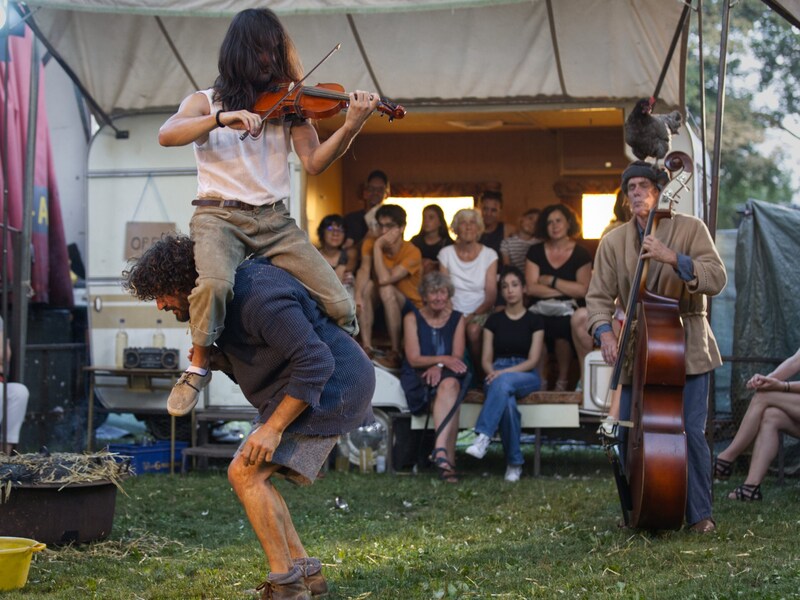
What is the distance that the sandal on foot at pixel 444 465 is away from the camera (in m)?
8.30

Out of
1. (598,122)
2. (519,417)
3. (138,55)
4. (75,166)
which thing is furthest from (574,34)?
(75,166)

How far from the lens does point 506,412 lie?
8.55 metres

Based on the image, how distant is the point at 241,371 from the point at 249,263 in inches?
15.1

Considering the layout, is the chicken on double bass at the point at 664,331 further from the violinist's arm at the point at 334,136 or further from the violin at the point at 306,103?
the violin at the point at 306,103

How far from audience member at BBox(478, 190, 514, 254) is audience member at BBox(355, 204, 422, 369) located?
0.77 metres

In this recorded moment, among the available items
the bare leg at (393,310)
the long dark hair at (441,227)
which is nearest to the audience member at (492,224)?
the long dark hair at (441,227)

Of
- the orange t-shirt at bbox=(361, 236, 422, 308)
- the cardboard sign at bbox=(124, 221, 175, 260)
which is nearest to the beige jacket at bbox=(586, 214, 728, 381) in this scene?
the orange t-shirt at bbox=(361, 236, 422, 308)

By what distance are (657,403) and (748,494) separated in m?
1.96

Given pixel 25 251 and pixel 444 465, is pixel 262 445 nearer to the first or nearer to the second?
pixel 444 465

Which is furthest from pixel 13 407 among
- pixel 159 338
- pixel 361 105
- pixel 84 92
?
pixel 361 105

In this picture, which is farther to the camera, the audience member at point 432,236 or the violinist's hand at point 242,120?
the audience member at point 432,236

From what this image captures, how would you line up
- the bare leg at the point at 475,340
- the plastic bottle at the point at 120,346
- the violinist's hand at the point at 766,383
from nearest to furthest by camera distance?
the violinist's hand at the point at 766,383, the bare leg at the point at 475,340, the plastic bottle at the point at 120,346

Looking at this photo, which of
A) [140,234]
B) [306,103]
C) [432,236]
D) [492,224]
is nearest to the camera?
[306,103]

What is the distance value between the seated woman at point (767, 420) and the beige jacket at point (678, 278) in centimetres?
158
